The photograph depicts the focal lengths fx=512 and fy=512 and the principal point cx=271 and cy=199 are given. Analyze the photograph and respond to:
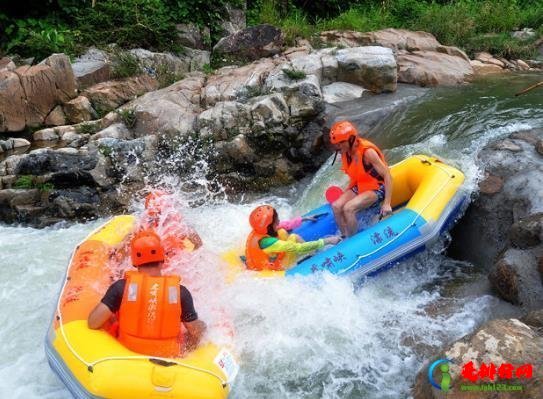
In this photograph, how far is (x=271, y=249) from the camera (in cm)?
461

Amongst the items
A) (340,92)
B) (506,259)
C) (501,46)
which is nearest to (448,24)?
(501,46)

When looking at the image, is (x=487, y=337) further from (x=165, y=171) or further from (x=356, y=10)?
(x=356, y=10)

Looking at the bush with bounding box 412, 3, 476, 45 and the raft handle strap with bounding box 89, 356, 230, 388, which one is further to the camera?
the bush with bounding box 412, 3, 476, 45

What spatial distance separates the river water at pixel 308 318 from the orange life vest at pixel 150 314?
45 cm

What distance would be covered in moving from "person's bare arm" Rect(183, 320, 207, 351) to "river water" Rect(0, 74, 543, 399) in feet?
0.49

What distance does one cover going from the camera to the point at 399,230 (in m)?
4.89

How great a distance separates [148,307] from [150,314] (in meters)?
0.06

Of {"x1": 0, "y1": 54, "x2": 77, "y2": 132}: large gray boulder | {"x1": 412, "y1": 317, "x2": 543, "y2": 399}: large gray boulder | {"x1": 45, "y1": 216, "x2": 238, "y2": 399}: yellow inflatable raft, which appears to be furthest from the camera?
{"x1": 0, "y1": 54, "x2": 77, "y2": 132}: large gray boulder

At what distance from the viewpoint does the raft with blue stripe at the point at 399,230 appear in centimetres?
476

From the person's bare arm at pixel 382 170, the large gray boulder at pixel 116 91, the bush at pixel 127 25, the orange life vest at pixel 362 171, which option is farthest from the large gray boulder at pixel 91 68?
the person's bare arm at pixel 382 170

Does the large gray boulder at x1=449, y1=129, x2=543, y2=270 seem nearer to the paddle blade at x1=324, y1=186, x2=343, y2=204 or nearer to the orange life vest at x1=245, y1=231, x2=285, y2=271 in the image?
the paddle blade at x1=324, y1=186, x2=343, y2=204

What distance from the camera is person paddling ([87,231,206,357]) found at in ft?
11.4

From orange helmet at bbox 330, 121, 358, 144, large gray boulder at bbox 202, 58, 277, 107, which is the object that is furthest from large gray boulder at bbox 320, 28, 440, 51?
orange helmet at bbox 330, 121, 358, 144

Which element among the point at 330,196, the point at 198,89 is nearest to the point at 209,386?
the point at 330,196
